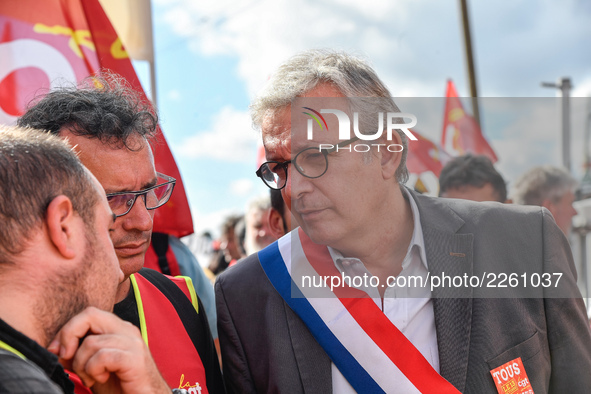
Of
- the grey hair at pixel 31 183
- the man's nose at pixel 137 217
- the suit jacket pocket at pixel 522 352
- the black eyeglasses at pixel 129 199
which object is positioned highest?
the grey hair at pixel 31 183

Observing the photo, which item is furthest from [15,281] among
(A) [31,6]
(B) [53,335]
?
(A) [31,6]

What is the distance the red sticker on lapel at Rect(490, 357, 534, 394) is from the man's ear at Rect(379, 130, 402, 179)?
2.68 feet

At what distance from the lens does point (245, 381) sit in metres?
2.14

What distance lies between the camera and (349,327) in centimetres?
214

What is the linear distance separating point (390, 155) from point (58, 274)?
1.41 m

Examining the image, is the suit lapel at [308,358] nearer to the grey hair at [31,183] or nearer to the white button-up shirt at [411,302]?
the white button-up shirt at [411,302]

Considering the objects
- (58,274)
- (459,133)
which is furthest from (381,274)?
(459,133)

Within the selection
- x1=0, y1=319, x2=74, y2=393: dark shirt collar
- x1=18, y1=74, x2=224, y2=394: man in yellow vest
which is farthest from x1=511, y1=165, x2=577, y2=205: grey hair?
x1=0, y1=319, x2=74, y2=393: dark shirt collar

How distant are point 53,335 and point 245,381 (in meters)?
1.01

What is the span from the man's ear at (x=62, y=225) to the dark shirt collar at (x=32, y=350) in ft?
0.63

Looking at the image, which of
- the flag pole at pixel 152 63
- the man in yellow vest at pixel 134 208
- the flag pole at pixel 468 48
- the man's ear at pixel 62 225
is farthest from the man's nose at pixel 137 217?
the flag pole at pixel 468 48

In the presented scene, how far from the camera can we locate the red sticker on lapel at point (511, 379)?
6.30 feet

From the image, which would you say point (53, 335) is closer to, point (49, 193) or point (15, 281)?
point (15, 281)

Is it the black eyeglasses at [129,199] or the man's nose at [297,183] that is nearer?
the black eyeglasses at [129,199]
